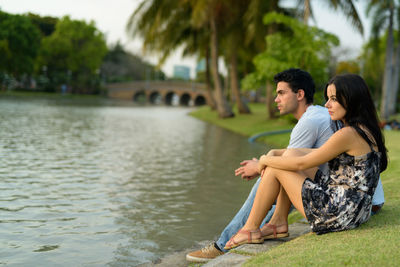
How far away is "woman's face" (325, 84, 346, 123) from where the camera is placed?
3205 millimetres

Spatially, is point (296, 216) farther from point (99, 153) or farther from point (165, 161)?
point (99, 153)

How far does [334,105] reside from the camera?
3.23m

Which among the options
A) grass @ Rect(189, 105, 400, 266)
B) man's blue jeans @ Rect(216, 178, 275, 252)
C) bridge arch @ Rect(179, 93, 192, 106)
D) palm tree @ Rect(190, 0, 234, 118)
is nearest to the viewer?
grass @ Rect(189, 105, 400, 266)

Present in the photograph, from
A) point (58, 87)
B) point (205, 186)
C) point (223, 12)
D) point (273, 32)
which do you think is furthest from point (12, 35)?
point (205, 186)

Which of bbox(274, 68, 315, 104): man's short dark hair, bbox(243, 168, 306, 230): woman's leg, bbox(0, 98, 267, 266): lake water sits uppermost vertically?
bbox(274, 68, 315, 104): man's short dark hair

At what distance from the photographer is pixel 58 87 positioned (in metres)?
62.3

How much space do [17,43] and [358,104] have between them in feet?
158

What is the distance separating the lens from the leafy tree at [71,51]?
58156mm

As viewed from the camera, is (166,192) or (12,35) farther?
(12,35)

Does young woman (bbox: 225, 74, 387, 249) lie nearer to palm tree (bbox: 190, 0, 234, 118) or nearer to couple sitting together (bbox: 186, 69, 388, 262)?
couple sitting together (bbox: 186, 69, 388, 262)

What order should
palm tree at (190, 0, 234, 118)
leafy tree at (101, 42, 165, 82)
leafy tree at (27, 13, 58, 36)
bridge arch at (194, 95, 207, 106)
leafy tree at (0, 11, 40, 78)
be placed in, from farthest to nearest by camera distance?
leafy tree at (101, 42, 165, 82), bridge arch at (194, 95, 207, 106), leafy tree at (27, 13, 58, 36), leafy tree at (0, 11, 40, 78), palm tree at (190, 0, 234, 118)


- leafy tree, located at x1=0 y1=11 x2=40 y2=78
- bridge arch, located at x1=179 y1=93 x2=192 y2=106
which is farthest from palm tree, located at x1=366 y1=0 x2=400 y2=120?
bridge arch, located at x1=179 y1=93 x2=192 y2=106

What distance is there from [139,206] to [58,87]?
5955 cm

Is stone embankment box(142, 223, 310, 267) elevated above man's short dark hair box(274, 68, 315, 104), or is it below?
below
